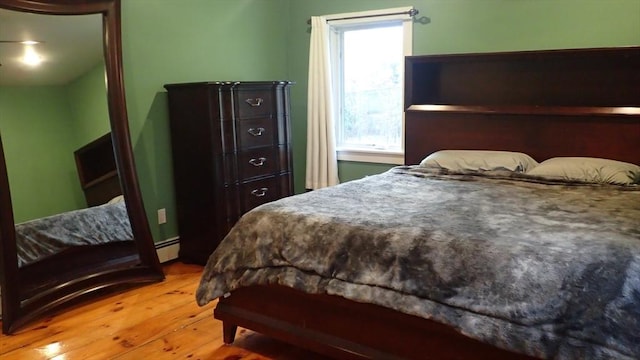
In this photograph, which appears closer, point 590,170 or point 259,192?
point 590,170

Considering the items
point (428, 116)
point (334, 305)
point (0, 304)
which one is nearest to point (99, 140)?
point (0, 304)

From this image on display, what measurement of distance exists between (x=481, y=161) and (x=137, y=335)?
233 centimetres

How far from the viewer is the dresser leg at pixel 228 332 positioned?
277cm

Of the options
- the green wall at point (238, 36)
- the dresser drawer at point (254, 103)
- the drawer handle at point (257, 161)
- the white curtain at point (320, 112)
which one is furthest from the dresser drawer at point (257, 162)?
the white curtain at point (320, 112)

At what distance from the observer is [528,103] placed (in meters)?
3.87

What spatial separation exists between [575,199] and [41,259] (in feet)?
9.49

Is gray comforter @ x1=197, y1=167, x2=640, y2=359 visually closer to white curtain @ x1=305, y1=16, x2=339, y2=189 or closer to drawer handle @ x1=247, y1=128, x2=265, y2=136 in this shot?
drawer handle @ x1=247, y1=128, x2=265, y2=136

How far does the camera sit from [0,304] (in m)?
3.02

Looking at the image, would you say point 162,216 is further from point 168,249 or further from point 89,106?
point 89,106

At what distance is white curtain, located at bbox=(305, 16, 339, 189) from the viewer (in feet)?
15.6

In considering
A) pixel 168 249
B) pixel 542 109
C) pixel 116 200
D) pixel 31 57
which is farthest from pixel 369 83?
pixel 31 57

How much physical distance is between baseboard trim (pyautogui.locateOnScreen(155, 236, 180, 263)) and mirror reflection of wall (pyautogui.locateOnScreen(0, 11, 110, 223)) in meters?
0.85

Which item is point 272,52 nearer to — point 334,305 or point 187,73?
point 187,73

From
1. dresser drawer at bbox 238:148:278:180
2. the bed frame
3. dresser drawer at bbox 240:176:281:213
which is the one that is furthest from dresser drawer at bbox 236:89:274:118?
the bed frame
